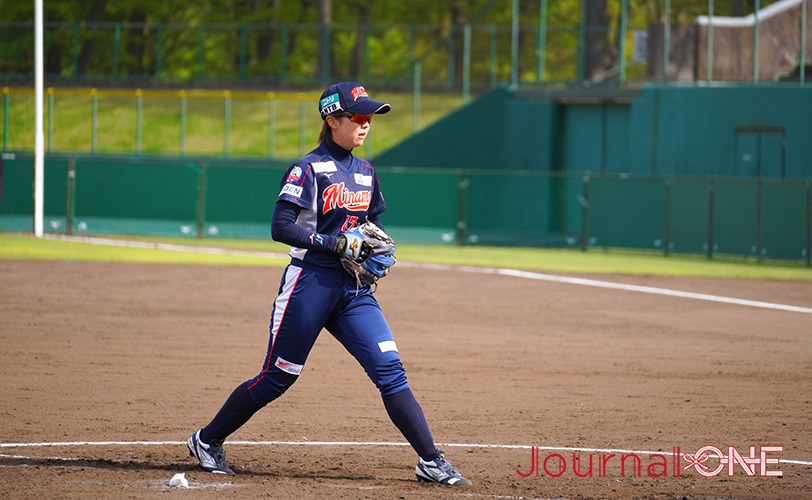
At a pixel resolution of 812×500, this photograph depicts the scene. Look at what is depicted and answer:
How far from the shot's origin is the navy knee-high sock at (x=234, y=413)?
5.23 m

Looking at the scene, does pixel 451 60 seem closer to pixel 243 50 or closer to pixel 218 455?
pixel 243 50


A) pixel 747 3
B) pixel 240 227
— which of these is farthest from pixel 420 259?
pixel 747 3

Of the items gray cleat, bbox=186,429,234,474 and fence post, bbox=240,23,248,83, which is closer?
gray cleat, bbox=186,429,234,474

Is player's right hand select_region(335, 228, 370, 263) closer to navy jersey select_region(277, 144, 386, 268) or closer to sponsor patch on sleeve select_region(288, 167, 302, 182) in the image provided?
navy jersey select_region(277, 144, 386, 268)

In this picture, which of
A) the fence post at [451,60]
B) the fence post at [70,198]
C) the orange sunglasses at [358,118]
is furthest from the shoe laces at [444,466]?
the fence post at [451,60]

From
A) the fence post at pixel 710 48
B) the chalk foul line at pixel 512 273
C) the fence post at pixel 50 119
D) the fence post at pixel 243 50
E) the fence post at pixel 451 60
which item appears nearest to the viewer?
the chalk foul line at pixel 512 273

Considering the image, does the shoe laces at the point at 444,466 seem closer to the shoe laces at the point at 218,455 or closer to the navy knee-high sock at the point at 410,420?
the navy knee-high sock at the point at 410,420

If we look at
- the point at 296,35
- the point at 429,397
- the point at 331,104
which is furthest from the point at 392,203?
the point at 296,35

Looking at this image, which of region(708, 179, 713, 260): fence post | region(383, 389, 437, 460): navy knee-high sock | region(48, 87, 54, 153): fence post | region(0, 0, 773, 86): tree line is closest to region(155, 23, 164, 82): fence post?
region(0, 0, 773, 86): tree line

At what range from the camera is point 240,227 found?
2494 centimetres

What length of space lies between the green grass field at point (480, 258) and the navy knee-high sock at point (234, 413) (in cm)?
1336

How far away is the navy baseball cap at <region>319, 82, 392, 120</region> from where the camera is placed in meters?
5.13

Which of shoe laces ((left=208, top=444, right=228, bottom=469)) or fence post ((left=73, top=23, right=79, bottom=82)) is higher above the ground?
fence post ((left=73, top=23, right=79, bottom=82))

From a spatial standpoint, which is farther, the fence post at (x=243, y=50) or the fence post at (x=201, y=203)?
the fence post at (x=243, y=50)
